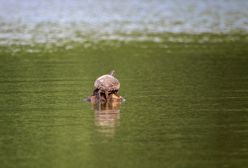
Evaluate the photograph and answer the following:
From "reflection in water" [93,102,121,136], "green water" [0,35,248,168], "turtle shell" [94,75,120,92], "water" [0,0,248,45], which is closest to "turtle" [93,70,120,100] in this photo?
"turtle shell" [94,75,120,92]

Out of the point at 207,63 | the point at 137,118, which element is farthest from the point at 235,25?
the point at 137,118

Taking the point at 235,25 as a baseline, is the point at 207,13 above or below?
above

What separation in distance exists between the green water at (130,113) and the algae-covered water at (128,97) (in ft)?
0.06

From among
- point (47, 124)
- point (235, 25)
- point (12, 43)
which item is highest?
point (235, 25)

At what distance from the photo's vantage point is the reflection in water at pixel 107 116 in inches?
565

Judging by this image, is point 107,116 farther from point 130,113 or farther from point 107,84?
point 107,84

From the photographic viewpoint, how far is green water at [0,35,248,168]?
12367 millimetres

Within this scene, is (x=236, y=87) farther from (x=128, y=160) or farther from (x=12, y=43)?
(x=12, y=43)

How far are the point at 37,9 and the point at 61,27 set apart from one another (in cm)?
1271

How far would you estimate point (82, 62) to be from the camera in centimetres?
2512

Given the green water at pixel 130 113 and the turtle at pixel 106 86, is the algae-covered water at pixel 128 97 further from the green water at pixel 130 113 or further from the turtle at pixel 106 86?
the turtle at pixel 106 86

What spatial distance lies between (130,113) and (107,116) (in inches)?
17.4

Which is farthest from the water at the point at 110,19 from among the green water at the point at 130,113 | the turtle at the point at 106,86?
the turtle at the point at 106,86

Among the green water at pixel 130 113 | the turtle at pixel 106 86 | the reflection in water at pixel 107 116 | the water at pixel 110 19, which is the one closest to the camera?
the green water at pixel 130 113
